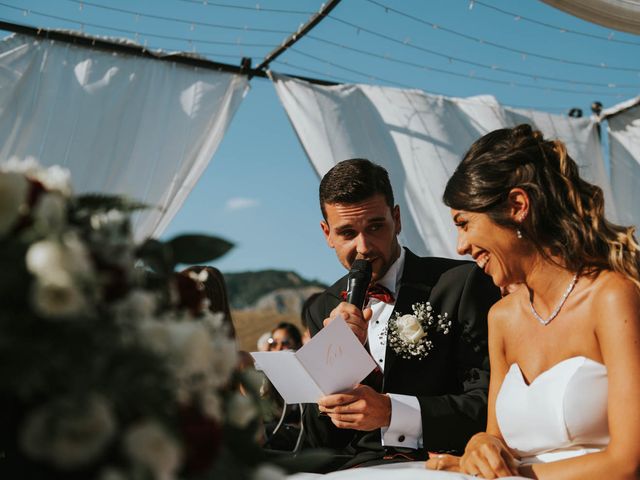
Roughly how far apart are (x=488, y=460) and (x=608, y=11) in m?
4.19

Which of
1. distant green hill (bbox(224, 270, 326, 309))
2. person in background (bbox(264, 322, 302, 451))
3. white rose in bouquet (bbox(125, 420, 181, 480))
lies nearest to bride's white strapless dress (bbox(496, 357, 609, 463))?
person in background (bbox(264, 322, 302, 451))

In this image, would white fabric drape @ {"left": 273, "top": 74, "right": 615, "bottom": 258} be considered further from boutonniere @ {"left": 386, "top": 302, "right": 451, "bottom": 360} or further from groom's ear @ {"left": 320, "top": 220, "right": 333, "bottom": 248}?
boutonniere @ {"left": 386, "top": 302, "right": 451, "bottom": 360}

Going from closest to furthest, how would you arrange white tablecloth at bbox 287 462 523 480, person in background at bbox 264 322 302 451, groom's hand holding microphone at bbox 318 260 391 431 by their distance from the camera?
white tablecloth at bbox 287 462 523 480 → groom's hand holding microphone at bbox 318 260 391 431 → person in background at bbox 264 322 302 451

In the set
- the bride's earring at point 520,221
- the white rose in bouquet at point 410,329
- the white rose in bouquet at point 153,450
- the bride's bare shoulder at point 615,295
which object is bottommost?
the white rose in bouquet at point 153,450

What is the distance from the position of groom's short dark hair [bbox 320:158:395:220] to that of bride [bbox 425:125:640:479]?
65cm

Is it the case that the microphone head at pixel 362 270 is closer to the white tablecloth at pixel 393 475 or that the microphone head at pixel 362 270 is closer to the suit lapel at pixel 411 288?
the suit lapel at pixel 411 288

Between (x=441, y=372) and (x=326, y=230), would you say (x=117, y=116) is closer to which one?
(x=326, y=230)

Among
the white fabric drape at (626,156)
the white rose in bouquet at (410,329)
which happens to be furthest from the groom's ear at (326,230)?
the white fabric drape at (626,156)

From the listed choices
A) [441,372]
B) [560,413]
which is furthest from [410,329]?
[560,413]

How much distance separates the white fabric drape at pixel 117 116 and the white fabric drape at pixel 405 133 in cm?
83

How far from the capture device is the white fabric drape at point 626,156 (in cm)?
932

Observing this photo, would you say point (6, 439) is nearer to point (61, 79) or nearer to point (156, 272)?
point (156, 272)

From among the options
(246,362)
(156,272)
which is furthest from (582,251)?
(246,362)

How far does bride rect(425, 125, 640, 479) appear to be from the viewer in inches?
80.6
